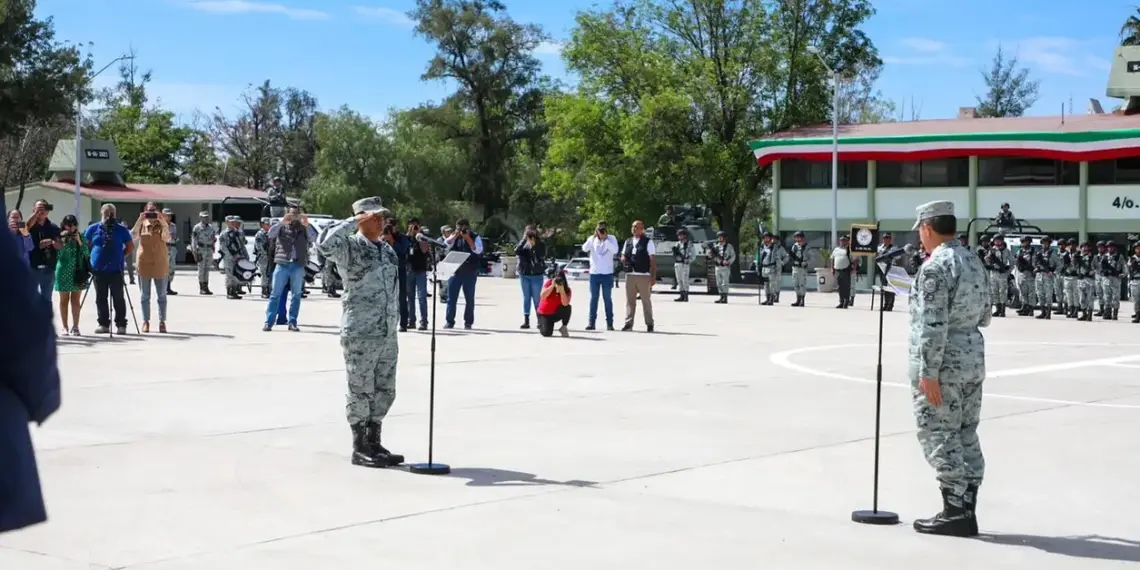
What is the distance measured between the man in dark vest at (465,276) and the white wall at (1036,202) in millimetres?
27997

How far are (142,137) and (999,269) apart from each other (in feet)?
220

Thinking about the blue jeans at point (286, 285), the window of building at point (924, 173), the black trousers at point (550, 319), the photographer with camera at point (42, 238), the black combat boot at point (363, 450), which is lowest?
the black combat boot at point (363, 450)

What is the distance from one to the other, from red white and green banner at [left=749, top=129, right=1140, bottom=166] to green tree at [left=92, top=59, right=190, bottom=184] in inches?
1891

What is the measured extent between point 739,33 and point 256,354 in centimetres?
3946

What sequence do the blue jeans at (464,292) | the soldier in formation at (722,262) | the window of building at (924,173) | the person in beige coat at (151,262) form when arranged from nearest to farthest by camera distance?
→ the person in beige coat at (151,262), the blue jeans at (464,292), the soldier in formation at (722,262), the window of building at (924,173)

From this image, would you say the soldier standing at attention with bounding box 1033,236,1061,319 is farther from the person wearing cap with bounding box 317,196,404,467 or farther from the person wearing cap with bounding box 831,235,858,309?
the person wearing cap with bounding box 317,196,404,467

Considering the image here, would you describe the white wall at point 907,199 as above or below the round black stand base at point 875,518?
above

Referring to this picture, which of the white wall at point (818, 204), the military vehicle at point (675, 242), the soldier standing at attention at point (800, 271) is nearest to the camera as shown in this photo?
the soldier standing at attention at point (800, 271)

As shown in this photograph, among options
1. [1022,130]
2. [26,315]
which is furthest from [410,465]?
[1022,130]

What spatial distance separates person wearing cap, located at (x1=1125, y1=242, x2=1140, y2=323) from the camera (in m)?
28.8

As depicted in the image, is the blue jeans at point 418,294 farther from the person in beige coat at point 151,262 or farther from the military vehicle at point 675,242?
the military vehicle at point 675,242

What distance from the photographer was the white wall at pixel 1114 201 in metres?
44.4

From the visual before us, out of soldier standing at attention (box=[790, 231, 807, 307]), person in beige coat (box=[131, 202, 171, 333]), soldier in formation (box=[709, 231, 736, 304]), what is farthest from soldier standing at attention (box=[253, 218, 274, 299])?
soldier standing at attention (box=[790, 231, 807, 307])

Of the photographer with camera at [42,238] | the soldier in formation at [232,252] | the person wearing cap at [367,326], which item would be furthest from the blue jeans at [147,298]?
the person wearing cap at [367,326]
